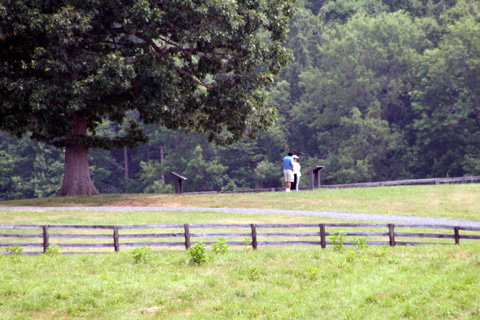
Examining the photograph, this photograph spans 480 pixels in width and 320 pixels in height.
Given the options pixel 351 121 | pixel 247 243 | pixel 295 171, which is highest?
pixel 351 121

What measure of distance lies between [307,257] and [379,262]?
5.91 ft

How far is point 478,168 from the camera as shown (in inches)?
1944

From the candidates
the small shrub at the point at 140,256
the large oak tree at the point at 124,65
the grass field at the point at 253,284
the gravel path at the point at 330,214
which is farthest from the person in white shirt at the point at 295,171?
the small shrub at the point at 140,256

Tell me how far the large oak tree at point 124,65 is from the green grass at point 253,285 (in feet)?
41.8

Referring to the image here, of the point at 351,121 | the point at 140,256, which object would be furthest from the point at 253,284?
the point at 351,121

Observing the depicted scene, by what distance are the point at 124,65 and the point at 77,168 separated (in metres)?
7.89

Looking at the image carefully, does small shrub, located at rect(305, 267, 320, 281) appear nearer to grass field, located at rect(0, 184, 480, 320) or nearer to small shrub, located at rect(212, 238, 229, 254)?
grass field, located at rect(0, 184, 480, 320)

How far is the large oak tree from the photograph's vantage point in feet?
86.1

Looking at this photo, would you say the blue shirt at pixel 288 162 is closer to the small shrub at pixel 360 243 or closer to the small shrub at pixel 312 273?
the small shrub at pixel 360 243

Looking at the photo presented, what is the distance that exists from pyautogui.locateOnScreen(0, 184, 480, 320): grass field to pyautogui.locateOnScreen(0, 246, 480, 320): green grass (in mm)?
23

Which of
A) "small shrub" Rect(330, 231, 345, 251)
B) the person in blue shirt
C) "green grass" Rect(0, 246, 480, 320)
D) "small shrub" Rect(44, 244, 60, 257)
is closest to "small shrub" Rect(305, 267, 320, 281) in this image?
"green grass" Rect(0, 246, 480, 320)

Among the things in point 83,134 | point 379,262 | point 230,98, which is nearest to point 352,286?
point 379,262

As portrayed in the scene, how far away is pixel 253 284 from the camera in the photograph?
44.9 ft

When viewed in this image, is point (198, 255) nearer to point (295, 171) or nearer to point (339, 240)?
point (339, 240)
